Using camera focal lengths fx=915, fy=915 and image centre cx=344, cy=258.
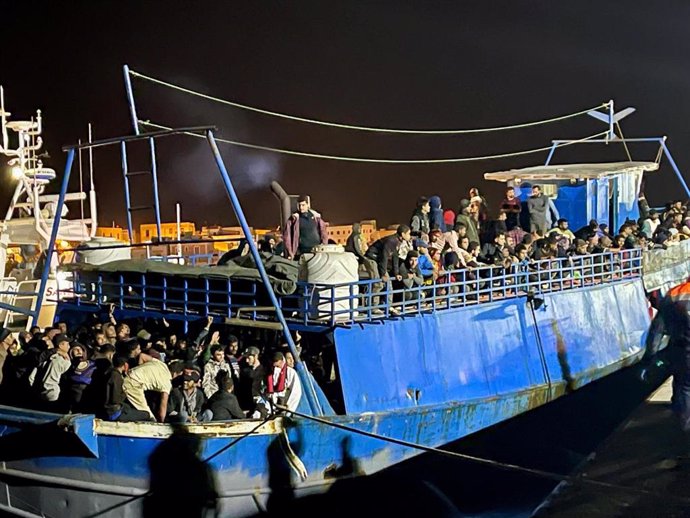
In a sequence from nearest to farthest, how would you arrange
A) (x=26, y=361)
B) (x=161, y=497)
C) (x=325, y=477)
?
(x=161, y=497), (x=325, y=477), (x=26, y=361)

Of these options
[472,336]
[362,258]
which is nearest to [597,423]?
[472,336]

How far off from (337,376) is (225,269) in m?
2.12

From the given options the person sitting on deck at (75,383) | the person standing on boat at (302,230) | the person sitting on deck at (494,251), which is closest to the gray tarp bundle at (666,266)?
the person sitting on deck at (494,251)

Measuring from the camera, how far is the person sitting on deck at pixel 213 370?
34.3ft

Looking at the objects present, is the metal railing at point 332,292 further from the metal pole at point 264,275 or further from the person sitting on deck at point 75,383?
the person sitting on deck at point 75,383

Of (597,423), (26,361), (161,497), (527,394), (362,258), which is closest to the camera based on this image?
(161,497)

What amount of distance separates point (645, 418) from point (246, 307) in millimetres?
4890

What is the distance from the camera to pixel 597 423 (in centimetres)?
1472

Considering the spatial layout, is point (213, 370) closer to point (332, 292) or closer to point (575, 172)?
point (332, 292)

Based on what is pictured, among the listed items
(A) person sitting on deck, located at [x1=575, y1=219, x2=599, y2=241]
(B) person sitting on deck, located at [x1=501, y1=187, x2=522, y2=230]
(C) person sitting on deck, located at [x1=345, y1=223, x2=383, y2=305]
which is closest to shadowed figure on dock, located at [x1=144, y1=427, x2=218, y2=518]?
(C) person sitting on deck, located at [x1=345, y1=223, x2=383, y2=305]

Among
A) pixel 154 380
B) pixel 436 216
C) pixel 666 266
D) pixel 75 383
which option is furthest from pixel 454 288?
pixel 666 266

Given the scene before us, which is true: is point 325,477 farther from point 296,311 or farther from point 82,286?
point 82,286

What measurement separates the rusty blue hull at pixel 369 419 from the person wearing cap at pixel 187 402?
622 mm

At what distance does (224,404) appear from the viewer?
10.0 meters
